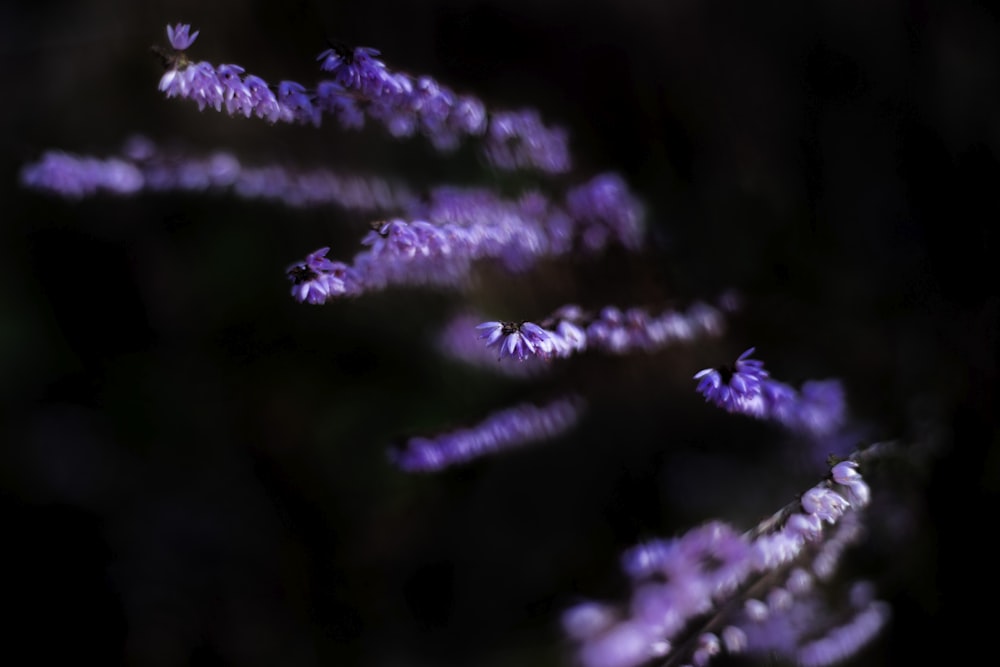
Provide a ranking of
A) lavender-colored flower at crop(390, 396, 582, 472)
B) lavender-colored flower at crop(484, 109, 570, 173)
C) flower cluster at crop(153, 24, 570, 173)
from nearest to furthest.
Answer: flower cluster at crop(153, 24, 570, 173), lavender-colored flower at crop(484, 109, 570, 173), lavender-colored flower at crop(390, 396, 582, 472)

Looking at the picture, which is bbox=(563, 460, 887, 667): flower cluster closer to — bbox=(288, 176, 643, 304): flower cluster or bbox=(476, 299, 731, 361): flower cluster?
bbox=(476, 299, 731, 361): flower cluster

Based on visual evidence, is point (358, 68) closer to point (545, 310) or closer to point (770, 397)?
point (545, 310)

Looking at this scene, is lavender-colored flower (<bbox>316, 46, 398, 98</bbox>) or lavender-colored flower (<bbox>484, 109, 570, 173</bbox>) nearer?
lavender-colored flower (<bbox>316, 46, 398, 98</bbox>)

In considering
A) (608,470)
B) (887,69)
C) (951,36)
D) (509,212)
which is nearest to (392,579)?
(608,470)

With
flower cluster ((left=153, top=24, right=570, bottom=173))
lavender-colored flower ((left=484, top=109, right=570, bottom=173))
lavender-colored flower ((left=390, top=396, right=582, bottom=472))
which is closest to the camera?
flower cluster ((left=153, top=24, right=570, bottom=173))

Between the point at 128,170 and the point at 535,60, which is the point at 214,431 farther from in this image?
the point at 535,60

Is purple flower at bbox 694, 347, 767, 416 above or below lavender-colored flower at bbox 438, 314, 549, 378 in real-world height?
below

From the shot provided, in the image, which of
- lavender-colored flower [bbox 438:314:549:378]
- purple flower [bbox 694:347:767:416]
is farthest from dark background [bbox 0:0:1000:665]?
purple flower [bbox 694:347:767:416]
